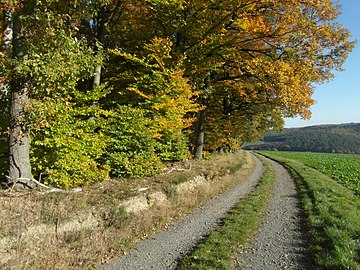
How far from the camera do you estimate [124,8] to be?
14.4 m

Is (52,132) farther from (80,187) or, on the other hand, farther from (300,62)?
(300,62)

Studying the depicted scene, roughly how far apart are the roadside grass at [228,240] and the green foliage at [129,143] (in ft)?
12.8

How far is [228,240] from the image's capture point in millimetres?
7059

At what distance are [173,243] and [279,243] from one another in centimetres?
274

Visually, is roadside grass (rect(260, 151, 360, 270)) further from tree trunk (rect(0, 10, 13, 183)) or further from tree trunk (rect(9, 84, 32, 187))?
tree trunk (rect(0, 10, 13, 183))

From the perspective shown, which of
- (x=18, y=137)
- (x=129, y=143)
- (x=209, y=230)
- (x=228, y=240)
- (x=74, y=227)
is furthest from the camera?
(x=129, y=143)

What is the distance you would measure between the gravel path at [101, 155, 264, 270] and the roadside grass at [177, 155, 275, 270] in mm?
292

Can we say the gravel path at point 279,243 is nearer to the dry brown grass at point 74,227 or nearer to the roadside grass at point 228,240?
the roadside grass at point 228,240

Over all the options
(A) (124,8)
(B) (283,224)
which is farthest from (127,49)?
(B) (283,224)

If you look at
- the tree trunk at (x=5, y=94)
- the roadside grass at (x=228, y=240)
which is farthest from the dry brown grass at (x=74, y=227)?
the roadside grass at (x=228, y=240)

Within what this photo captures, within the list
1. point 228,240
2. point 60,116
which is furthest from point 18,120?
point 228,240

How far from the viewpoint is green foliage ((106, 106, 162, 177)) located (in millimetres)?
10133

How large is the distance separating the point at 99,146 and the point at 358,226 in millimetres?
8068

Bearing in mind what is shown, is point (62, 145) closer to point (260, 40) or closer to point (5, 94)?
point (5, 94)
